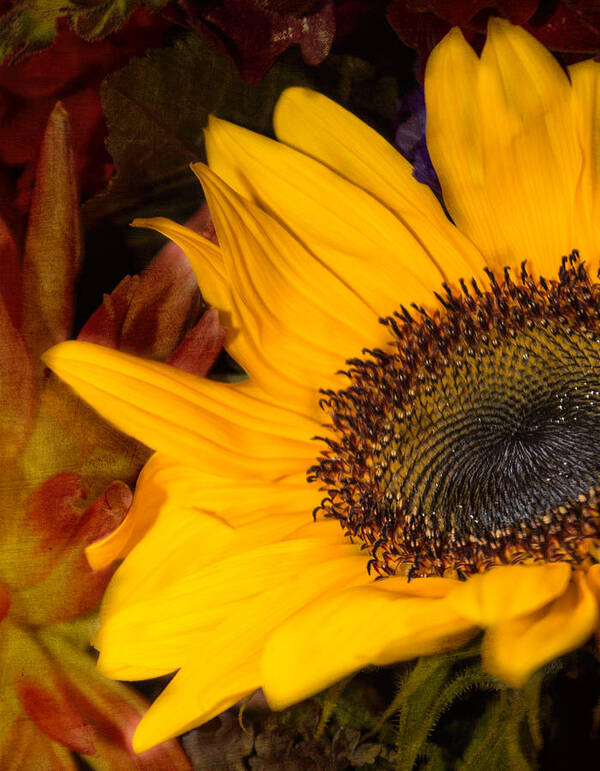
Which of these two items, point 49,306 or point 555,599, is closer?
point 555,599

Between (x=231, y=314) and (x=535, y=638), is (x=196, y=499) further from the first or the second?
(x=535, y=638)

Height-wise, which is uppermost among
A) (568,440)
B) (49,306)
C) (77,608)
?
(568,440)

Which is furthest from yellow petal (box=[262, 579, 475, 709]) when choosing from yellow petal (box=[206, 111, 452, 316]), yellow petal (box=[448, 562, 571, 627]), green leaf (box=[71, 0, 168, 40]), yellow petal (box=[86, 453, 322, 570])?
green leaf (box=[71, 0, 168, 40])

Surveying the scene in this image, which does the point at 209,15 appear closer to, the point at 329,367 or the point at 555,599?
the point at 329,367

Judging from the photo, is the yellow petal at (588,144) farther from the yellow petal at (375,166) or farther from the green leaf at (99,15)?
the green leaf at (99,15)

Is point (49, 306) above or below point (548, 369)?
below

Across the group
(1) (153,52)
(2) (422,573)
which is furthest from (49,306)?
(2) (422,573)
